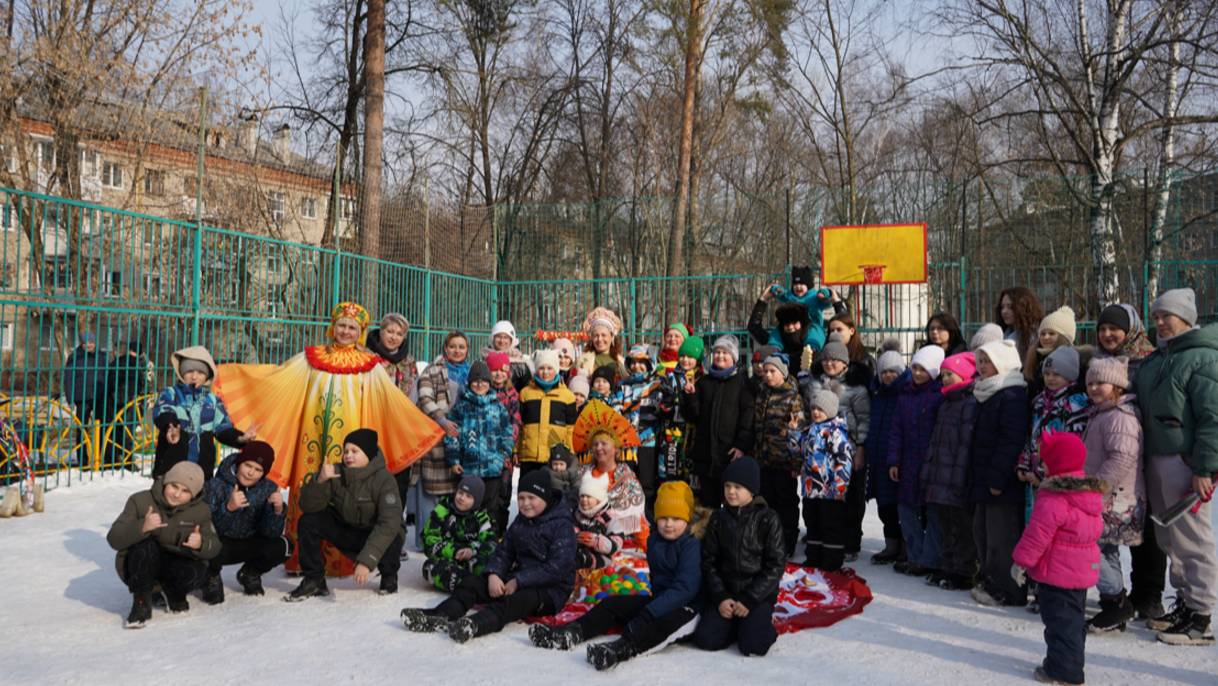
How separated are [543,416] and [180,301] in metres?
4.89

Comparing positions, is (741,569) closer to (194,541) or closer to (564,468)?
(564,468)

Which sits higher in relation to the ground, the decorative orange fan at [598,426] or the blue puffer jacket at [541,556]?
the decorative orange fan at [598,426]

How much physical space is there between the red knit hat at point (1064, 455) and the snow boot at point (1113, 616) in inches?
40.3

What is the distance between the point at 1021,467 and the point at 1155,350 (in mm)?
958

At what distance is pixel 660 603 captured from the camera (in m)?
4.59

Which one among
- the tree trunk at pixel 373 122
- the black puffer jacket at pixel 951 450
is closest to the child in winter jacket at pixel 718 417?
the black puffer jacket at pixel 951 450

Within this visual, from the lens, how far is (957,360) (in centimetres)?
584

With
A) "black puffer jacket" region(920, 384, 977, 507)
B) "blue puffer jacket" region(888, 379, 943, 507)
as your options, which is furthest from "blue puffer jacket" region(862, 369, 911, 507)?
"black puffer jacket" region(920, 384, 977, 507)

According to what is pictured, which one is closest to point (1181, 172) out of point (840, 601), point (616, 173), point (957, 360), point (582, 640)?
point (957, 360)

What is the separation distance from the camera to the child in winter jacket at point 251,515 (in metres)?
5.52

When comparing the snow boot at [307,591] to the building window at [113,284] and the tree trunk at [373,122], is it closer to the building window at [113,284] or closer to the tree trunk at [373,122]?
the building window at [113,284]

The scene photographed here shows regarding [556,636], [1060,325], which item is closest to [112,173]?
[556,636]

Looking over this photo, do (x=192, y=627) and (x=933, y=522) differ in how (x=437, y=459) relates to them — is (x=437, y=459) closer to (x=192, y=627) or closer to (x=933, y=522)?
(x=192, y=627)

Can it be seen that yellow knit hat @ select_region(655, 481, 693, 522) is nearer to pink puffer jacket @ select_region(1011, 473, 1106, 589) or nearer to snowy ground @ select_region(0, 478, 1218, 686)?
snowy ground @ select_region(0, 478, 1218, 686)
